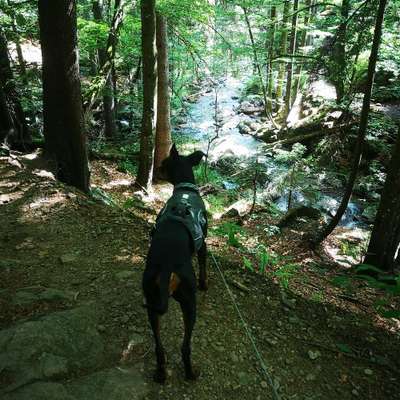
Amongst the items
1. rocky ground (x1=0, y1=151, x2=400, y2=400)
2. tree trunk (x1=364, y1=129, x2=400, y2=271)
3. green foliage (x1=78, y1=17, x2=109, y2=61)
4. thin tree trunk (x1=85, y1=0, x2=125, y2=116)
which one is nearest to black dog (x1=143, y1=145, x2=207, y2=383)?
rocky ground (x1=0, y1=151, x2=400, y2=400)

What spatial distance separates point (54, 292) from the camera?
12.7 ft

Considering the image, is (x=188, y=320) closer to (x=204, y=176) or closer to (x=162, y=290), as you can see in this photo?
(x=162, y=290)

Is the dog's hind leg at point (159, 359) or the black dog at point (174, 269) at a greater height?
the black dog at point (174, 269)

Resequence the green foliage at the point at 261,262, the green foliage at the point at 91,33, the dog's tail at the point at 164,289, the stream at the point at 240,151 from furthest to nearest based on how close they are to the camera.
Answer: the stream at the point at 240,151 < the green foliage at the point at 91,33 < the green foliage at the point at 261,262 < the dog's tail at the point at 164,289

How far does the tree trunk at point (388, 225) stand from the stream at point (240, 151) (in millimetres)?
3992

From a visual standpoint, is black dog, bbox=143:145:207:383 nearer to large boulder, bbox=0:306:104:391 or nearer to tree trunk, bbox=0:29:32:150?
large boulder, bbox=0:306:104:391

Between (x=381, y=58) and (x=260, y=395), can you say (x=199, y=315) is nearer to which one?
(x=260, y=395)

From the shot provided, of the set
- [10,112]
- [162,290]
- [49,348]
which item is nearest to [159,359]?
[162,290]

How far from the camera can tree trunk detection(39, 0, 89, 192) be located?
5.60 m

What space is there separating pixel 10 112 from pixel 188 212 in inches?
263

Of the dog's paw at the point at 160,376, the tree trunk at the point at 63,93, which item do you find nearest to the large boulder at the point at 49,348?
the dog's paw at the point at 160,376

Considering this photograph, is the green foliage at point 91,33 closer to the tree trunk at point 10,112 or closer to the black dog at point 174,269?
the tree trunk at point 10,112

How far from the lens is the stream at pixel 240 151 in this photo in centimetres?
1142

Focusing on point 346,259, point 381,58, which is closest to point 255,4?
point 381,58
